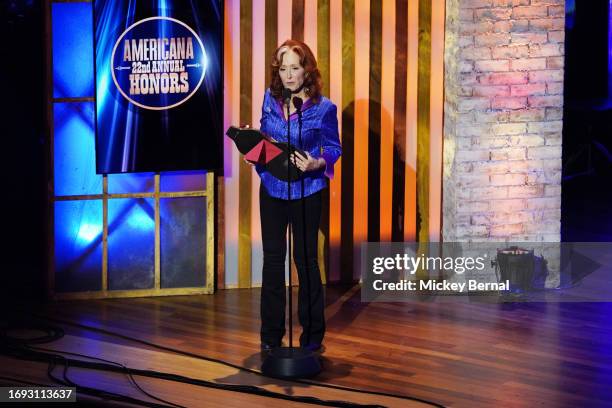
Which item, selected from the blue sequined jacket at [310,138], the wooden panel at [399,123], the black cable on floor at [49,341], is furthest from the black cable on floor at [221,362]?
the wooden panel at [399,123]

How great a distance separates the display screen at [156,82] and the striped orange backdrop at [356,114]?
0.83ft

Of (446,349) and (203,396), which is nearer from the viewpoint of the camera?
(203,396)

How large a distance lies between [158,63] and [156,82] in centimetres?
12

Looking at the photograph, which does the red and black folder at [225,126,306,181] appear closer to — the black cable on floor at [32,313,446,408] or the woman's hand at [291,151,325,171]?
the woman's hand at [291,151,325,171]

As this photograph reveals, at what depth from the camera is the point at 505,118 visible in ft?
21.5

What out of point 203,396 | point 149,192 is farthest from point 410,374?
point 149,192

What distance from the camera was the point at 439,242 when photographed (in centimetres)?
714

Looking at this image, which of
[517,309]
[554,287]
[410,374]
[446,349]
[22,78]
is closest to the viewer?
[410,374]

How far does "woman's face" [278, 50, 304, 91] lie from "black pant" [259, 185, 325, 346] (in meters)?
0.55

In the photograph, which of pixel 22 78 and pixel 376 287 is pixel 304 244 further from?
pixel 22 78

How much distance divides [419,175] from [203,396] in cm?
299

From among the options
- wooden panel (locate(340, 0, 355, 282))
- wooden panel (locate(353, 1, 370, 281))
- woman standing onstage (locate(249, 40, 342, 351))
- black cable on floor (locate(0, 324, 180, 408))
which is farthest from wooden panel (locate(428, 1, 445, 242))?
black cable on floor (locate(0, 324, 180, 408))

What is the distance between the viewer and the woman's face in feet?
16.4

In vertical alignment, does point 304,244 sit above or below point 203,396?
above
